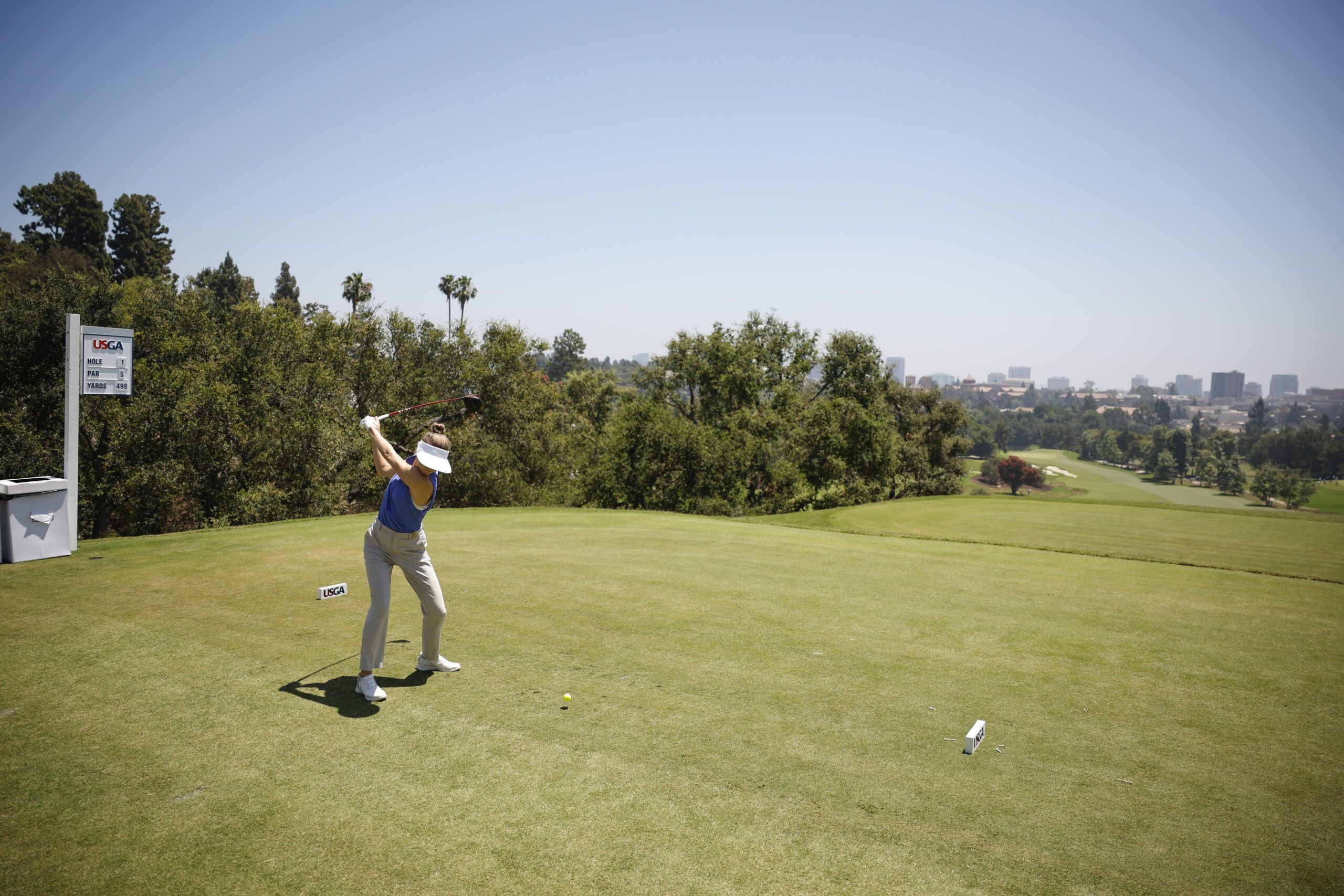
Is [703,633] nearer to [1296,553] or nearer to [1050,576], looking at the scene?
[1050,576]

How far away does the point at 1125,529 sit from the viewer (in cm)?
2120

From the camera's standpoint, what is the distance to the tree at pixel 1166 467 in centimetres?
11619

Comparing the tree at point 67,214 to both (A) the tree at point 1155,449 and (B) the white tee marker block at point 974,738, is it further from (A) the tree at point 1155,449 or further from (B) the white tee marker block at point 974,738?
(A) the tree at point 1155,449

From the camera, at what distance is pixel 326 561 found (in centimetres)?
1242

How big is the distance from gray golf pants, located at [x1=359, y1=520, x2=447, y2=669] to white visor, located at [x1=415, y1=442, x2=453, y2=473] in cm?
70

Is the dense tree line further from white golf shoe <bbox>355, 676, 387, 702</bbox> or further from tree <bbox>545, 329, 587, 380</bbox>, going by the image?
tree <bbox>545, 329, 587, 380</bbox>

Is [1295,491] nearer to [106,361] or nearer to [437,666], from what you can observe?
[437,666]

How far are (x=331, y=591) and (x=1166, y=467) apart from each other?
13558 centimetres

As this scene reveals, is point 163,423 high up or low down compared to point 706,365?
down

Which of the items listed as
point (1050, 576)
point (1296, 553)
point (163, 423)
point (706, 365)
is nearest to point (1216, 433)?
point (706, 365)

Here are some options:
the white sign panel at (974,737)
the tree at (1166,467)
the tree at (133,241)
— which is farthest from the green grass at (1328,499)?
the tree at (133,241)

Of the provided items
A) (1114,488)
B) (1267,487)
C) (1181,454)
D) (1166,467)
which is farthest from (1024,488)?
(1267,487)

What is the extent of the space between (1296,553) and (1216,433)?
130m

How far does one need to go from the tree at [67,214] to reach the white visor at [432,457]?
80809 mm
